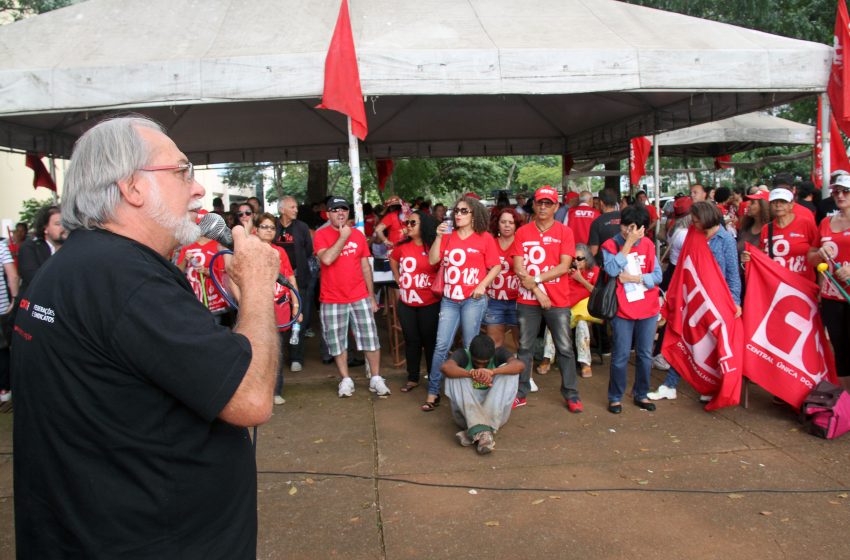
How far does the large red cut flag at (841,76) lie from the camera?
5.82 meters

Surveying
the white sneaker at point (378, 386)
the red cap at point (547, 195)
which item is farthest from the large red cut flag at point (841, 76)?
the white sneaker at point (378, 386)

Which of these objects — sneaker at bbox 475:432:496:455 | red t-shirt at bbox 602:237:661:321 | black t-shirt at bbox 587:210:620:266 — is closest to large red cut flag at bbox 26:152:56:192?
black t-shirt at bbox 587:210:620:266

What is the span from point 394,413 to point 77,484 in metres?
4.15

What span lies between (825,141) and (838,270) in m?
2.19

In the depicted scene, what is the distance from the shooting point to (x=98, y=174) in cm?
144

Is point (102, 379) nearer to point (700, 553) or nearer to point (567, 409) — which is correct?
point (700, 553)

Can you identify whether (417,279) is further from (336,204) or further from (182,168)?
(182,168)

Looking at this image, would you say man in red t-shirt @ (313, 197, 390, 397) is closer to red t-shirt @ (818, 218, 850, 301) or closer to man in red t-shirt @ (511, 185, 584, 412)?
man in red t-shirt @ (511, 185, 584, 412)

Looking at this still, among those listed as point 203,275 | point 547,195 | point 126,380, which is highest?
point 547,195

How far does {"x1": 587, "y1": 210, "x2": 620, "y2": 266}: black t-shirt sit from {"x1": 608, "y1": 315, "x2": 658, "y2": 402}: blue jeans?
1.50m

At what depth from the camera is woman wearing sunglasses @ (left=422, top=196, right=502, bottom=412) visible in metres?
5.47

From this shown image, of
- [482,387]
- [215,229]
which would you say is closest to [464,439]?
[482,387]

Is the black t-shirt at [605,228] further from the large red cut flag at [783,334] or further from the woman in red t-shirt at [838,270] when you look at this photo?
the woman in red t-shirt at [838,270]

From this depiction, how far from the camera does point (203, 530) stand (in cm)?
147
